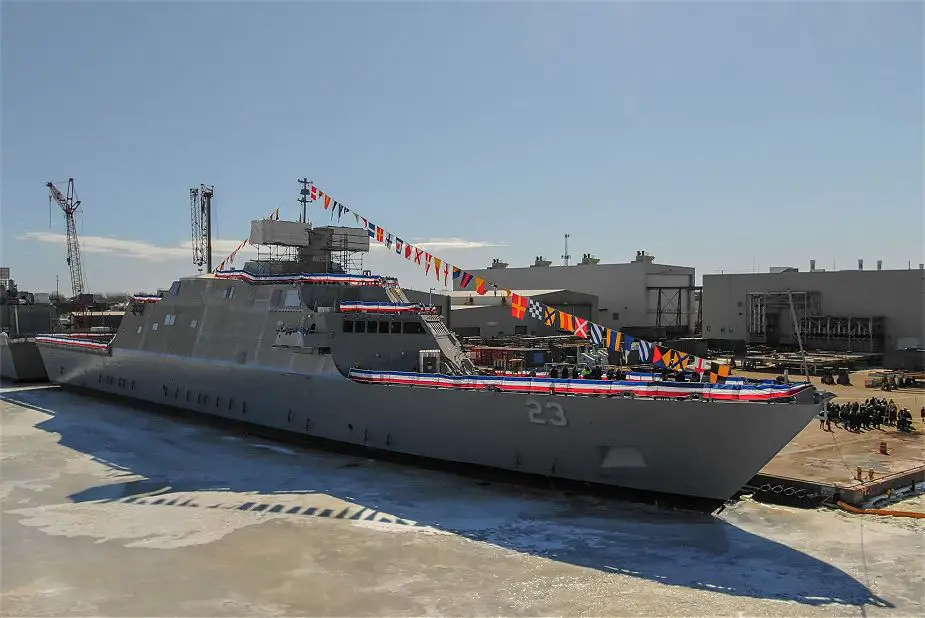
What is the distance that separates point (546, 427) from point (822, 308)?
34.0 m

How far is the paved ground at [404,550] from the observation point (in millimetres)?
9688

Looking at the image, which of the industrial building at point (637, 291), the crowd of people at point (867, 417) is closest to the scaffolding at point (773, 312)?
the industrial building at point (637, 291)

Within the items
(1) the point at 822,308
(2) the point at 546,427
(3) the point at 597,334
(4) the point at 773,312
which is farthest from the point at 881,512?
(4) the point at 773,312

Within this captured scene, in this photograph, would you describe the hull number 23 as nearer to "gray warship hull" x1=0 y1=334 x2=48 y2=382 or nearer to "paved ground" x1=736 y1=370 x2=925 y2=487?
"paved ground" x1=736 y1=370 x2=925 y2=487

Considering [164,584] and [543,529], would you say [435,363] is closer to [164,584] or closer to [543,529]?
[543,529]

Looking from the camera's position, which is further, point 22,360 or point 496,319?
point 496,319

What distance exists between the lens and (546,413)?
1434 cm

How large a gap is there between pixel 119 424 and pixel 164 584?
50.7 ft

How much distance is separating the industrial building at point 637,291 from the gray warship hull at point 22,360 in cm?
2558

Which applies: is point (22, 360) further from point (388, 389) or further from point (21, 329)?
point (388, 389)

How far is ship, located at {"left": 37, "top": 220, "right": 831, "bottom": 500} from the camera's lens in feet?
42.3

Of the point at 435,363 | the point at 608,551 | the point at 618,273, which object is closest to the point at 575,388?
the point at 608,551

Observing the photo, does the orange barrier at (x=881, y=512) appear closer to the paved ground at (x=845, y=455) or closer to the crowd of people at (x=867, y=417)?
the paved ground at (x=845, y=455)

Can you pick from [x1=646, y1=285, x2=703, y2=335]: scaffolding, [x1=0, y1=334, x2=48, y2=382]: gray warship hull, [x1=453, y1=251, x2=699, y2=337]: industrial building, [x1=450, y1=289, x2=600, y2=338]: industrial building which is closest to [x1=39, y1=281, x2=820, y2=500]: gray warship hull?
[x1=0, y1=334, x2=48, y2=382]: gray warship hull
